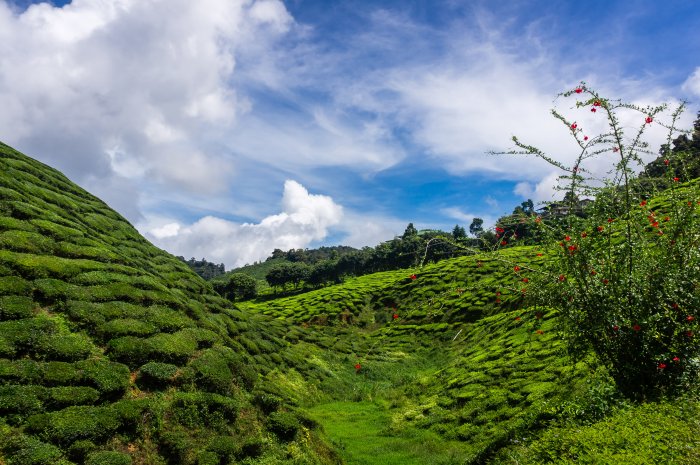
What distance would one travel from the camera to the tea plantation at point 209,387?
479 inches

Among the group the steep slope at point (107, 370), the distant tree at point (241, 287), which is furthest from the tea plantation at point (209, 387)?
the distant tree at point (241, 287)

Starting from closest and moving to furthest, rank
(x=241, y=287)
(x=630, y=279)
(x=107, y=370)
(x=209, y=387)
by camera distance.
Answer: (x=630, y=279), (x=107, y=370), (x=209, y=387), (x=241, y=287)

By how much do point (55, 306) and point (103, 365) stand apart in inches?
186

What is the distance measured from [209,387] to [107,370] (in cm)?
488

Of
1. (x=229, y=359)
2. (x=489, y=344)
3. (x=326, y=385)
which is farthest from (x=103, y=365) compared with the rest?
(x=489, y=344)

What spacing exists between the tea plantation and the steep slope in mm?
75

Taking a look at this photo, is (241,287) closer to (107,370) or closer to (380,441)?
(380,441)

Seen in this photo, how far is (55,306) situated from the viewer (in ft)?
64.1

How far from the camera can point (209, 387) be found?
2016cm

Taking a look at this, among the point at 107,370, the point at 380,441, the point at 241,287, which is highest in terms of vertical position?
the point at 241,287

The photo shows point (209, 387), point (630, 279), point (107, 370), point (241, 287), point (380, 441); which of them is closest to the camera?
point (630, 279)

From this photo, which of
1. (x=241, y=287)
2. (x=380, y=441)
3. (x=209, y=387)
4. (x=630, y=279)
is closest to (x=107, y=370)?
(x=209, y=387)

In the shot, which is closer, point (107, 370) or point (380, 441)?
point (107, 370)

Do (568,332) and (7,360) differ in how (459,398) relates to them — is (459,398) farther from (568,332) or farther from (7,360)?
(7,360)
